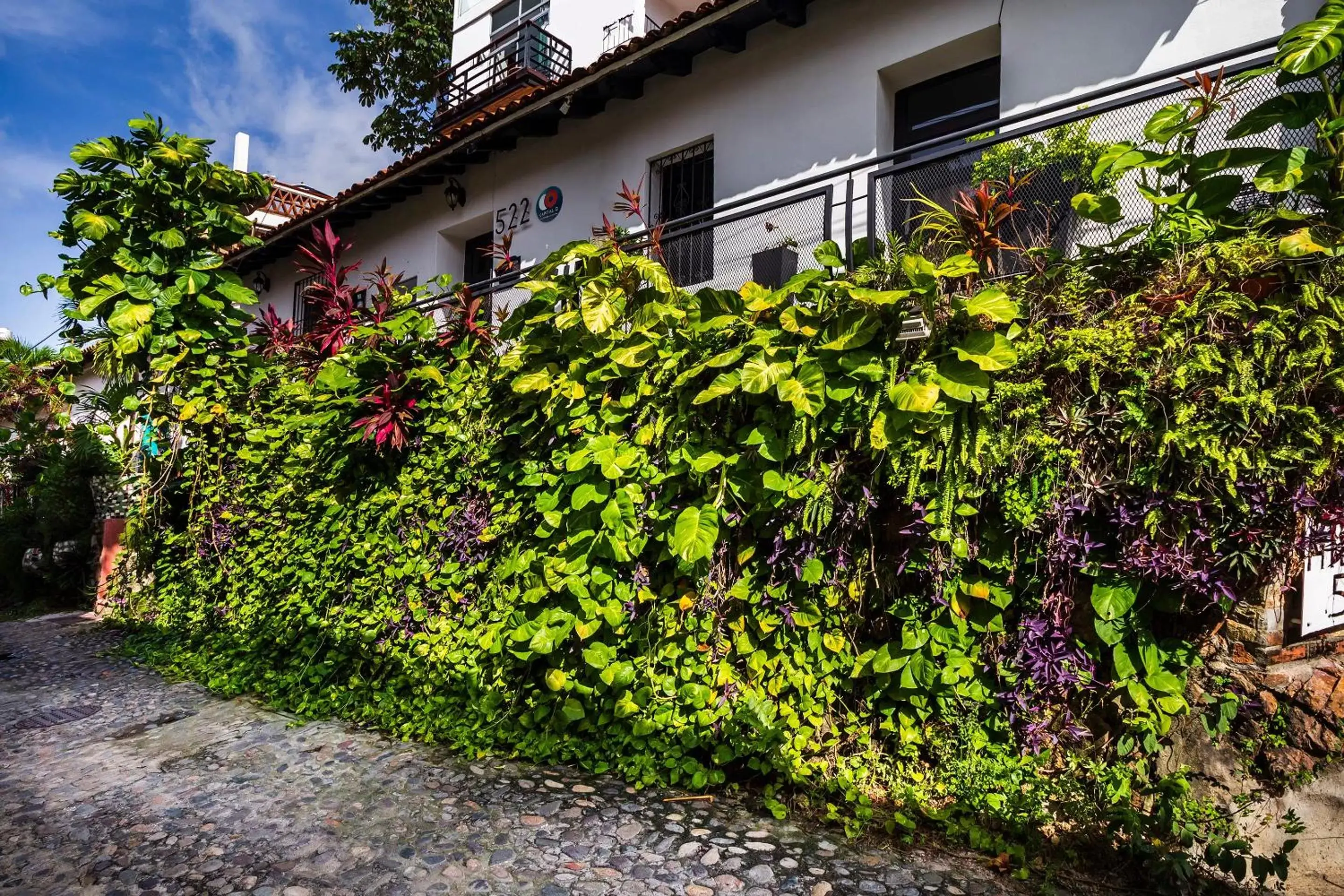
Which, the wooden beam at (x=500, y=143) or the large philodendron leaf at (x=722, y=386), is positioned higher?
the wooden beam at (x=500, y=143)

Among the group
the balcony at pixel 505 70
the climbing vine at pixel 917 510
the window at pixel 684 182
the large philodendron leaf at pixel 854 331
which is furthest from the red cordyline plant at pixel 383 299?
the balcony at pixel 505 70

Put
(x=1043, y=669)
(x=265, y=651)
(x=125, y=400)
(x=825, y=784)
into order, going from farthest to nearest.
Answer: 1. (x=125, y=400)
2. (x=265, y=651)
3. (x=825, y=784)
4. (x=1043, y=669)

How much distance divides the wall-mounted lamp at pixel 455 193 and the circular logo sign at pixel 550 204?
4.94ft

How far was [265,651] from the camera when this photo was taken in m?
4.96

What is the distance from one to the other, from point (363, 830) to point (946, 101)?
6655mm

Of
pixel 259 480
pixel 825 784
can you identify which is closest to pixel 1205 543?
pixel 825 784

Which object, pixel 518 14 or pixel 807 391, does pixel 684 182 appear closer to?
pixel 807 391

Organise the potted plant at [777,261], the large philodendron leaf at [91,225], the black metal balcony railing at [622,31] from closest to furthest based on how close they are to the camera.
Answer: the potted plant at [777,261], the large philodendron leaf at [91,225], the black metal balcony railing at [622,31]

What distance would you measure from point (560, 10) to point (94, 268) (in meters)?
7.77

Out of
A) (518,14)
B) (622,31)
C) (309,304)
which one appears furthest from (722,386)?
(518,14)

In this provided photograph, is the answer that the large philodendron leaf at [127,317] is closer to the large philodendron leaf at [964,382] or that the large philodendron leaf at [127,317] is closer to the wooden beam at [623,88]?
the wooden beam at [623,88]

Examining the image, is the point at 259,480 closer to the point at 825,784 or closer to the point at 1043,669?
the point at 825,784

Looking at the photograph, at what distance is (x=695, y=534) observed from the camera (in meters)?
3.08

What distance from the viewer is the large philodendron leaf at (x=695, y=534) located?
3027mm
